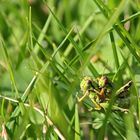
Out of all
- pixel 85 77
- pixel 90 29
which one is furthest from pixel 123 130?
pixel 90 29

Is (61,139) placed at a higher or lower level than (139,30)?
lower

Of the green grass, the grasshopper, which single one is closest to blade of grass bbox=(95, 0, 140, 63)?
the green grass

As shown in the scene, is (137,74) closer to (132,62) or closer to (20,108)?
(132,62)

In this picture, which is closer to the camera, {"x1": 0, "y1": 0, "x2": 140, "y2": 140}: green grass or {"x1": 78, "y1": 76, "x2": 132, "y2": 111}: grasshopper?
{"x1": 0, "y1": 0, "x2": 140, "y2": 140}: green grass

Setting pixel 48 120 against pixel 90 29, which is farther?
pixel 90 29

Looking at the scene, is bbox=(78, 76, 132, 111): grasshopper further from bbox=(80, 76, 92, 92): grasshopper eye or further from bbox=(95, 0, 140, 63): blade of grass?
bbox=(95, 0, 140, 63): blade of grass

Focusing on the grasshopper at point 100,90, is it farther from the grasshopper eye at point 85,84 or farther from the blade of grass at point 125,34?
the blade of grass at point 125,34

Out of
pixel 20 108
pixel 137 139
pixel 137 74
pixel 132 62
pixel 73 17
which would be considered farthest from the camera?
pixel 73 17

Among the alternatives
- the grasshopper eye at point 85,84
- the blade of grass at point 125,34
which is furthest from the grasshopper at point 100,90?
the blade of grass at point 125,34
